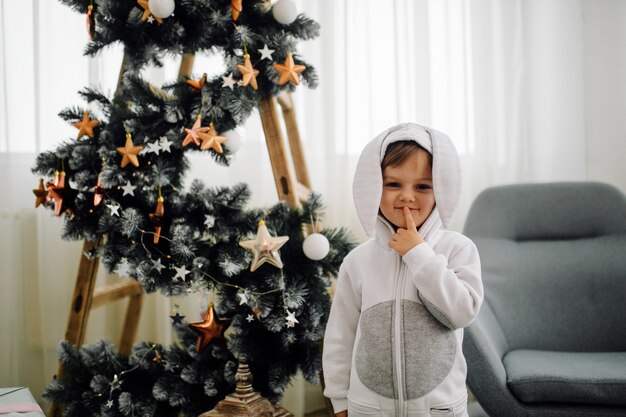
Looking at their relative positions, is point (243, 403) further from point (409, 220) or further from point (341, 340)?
point (409, 220)

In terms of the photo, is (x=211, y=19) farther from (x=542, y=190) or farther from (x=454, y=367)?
(x=542, y=190)

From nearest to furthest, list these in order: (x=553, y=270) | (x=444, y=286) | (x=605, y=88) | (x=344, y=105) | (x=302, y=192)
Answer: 1. (x=444, y=286)
2. (x=302, y=192)
3. (x=553, y=270)
4. (x=344, y=105)
5. (x=605, y=88)

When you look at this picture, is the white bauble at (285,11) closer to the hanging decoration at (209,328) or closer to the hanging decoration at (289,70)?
the hanging decoration at (289,70)

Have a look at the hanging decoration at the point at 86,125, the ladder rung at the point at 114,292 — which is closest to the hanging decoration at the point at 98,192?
the hanging decoration at the point at 86,125

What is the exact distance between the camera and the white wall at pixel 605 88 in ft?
7.75

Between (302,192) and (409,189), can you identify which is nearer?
(409,189)

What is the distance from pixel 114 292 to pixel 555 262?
1.35 meters

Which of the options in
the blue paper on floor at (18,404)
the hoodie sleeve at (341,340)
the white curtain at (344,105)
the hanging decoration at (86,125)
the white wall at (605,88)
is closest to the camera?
the hoodie sleeve at (341,340)

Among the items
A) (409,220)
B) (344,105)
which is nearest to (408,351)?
(409,220)

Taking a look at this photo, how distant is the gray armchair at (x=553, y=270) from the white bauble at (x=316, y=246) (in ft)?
1.60

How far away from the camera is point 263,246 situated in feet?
4.80

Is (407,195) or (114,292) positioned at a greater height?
(407,195)

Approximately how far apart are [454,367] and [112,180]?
907 millimetres

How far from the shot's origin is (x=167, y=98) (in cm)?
156
